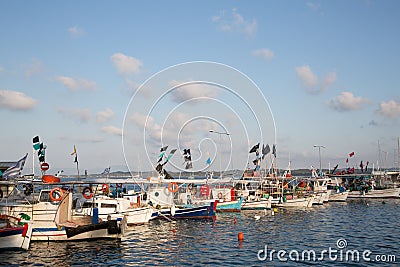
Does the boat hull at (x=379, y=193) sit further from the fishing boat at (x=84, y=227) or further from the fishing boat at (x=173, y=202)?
the fishing boat at (x=84, y=227)

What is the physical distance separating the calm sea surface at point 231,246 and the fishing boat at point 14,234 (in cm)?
68

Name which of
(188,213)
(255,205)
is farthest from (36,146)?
(255,205)

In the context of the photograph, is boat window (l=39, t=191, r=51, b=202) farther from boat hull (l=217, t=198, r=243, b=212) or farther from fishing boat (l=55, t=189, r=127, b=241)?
boat hull (l=217, t=198, r=243, b=212)

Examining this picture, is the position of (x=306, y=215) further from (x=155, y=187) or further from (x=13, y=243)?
(x=13, y=243)

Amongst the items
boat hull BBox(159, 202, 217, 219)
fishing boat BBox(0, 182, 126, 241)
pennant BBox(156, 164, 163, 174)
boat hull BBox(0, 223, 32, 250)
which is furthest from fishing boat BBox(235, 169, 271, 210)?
boat hull BBox(0, 223, 32, 250)

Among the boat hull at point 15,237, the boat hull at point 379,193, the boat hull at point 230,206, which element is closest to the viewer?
the boat hull at point 15,237

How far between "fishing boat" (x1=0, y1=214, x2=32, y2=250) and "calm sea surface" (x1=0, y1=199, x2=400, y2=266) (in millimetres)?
676

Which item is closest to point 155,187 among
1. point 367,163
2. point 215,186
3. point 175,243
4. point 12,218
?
point 215,186

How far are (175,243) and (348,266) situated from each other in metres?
15.7

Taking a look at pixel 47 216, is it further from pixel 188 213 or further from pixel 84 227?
pixel 188 213

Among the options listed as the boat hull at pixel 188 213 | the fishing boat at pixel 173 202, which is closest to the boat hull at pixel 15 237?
the fishing boat at pixel 173 202

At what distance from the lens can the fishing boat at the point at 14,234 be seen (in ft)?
105

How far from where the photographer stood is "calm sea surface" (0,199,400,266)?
30547mm

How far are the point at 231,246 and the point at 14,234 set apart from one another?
18.0 meters
